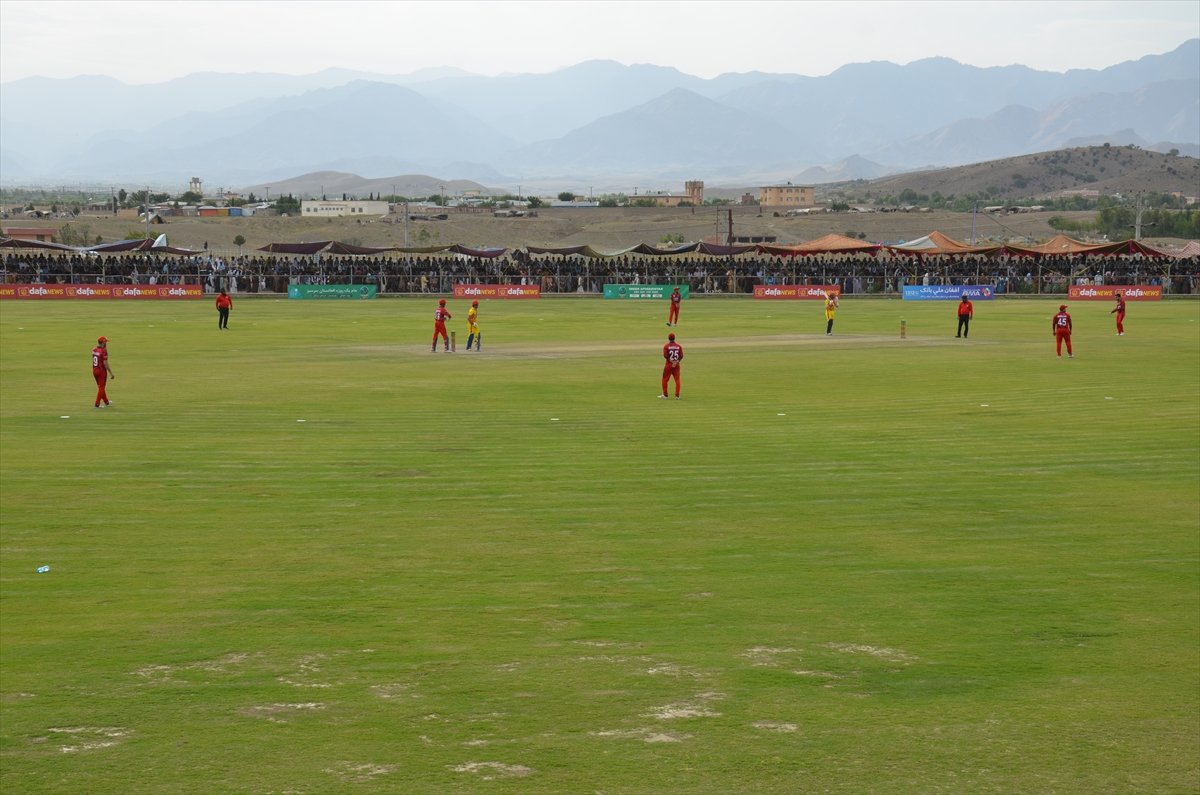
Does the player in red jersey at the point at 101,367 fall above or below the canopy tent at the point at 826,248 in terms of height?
below

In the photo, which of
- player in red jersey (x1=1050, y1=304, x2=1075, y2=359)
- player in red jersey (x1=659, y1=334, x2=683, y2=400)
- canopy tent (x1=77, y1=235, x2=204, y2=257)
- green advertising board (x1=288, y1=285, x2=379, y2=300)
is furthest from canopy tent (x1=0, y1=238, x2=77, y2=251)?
player in red jersey (x1=1050, y1=304, x2=1075, y2=359)

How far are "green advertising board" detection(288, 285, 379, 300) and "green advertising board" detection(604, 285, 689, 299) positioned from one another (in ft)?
46.6

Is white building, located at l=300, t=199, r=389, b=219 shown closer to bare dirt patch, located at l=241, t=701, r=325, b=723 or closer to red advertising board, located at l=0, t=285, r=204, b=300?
red advertising board, located at l=0, t=285, r=204, b=300

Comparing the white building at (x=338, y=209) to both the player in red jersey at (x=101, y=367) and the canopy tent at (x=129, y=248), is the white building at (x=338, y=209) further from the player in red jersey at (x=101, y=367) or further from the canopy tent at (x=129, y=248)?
the player in red jersey at (x=101, y=367)

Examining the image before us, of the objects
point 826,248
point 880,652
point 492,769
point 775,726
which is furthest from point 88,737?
point 826,248

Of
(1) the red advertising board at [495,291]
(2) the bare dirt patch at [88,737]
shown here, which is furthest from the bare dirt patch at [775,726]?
(1) the red advertising board at [495,291]

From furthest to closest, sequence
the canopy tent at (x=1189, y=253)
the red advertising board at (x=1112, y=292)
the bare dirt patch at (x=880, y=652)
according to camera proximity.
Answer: the canopy tent at (x=1189, y=253)
the red advertising board at (x=1112, y=292)
the bare dirt patch at (x=880, y=652)

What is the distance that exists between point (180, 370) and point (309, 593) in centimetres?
2450

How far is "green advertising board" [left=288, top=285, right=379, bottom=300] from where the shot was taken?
7469 centimetres

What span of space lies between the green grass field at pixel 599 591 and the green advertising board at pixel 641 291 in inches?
1739

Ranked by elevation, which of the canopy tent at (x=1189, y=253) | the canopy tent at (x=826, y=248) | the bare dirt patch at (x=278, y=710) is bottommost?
the bare dirt patch at (x=278, y=710)

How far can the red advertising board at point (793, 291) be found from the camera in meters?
77.4

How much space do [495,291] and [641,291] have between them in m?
8.61

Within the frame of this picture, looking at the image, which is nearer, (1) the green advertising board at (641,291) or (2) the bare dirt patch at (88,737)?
(2) the bare dirt patch at (88,737)
